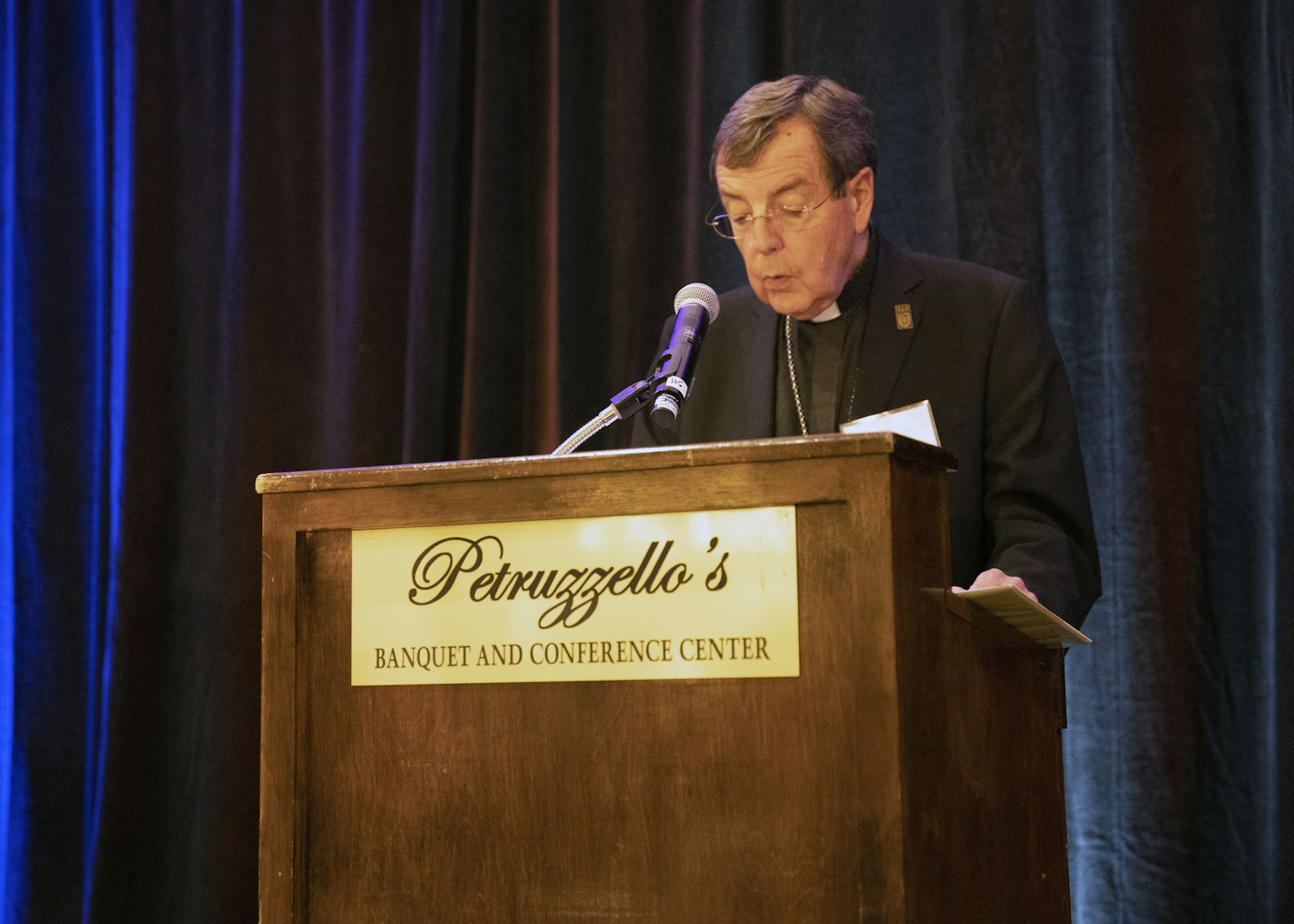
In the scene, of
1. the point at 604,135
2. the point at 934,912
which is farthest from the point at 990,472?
the point at 604,135

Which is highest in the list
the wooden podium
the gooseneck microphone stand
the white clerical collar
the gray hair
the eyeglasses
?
the gray hair

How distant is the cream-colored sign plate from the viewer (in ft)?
3.94

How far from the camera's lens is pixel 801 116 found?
215 centimetres

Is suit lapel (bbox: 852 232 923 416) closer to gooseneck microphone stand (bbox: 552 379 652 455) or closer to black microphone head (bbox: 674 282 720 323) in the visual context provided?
black microphone head (bbox: 674 282 720 323)

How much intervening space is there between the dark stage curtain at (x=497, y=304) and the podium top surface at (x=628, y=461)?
4.70 ft

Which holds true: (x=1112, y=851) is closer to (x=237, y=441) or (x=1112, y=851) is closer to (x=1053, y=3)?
(x=1053, y=3)

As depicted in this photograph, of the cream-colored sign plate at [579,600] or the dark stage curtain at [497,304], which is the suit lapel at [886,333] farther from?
the cream-colored sign plate at [579,600]

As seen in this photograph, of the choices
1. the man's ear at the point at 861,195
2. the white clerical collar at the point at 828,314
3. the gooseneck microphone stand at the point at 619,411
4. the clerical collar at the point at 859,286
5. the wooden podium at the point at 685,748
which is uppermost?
the man's ear at the point at 861,195

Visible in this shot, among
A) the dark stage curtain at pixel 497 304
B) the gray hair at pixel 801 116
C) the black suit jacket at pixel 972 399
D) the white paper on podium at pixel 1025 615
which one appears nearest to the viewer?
the white paper on podium at pixel 1025 615

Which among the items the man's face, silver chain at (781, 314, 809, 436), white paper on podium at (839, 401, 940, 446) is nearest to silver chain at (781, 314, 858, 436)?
silver chain at (781, 314, 809, 436)

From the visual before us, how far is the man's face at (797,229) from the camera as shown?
7.02 feet

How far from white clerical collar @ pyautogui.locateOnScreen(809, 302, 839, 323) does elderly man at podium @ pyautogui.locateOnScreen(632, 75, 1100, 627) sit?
0.5 inches

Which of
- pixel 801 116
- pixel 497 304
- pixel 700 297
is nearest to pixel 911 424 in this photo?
pixel 700 297

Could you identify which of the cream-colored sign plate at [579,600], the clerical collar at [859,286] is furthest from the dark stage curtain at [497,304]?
the cream-colored sign plate at [579,600]
